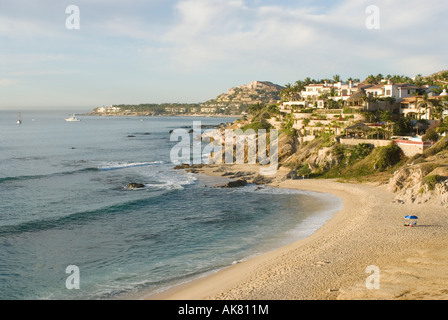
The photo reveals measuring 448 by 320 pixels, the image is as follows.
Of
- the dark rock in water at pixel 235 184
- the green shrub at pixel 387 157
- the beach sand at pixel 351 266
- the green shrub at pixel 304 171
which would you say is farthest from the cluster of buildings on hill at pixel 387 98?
the beach sand at pixel 351 266

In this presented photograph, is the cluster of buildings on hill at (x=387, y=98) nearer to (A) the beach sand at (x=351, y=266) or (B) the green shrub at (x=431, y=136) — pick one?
(B) the green shrub at (x=431, y=136)

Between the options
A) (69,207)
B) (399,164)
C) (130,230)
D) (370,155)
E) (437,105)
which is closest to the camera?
(130,230)

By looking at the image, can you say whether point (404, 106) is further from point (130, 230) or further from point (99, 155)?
point (99, 155)

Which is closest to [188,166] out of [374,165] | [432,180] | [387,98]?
[374,165]

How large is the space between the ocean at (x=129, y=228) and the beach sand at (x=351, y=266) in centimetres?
192

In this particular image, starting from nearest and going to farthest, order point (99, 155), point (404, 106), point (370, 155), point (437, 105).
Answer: point (370, 155) < point (437, 105) < point (404, 106) < point (99, 155)

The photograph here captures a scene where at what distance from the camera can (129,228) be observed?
33156 millimetres

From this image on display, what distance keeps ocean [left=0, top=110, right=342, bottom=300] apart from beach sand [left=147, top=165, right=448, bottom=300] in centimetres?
192

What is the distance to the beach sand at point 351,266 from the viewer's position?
65.4 ft

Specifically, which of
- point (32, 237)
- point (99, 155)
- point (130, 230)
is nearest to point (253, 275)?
point (130, 230)

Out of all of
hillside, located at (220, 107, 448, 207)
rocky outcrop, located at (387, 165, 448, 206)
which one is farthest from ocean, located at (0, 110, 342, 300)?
hillside, located at (220, 107, 448, 207)

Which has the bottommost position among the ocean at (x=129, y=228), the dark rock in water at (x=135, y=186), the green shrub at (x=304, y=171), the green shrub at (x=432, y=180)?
the ocean at (x=129, y=228)

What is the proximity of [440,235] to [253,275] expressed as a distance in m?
14.8

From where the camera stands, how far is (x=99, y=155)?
270ft
